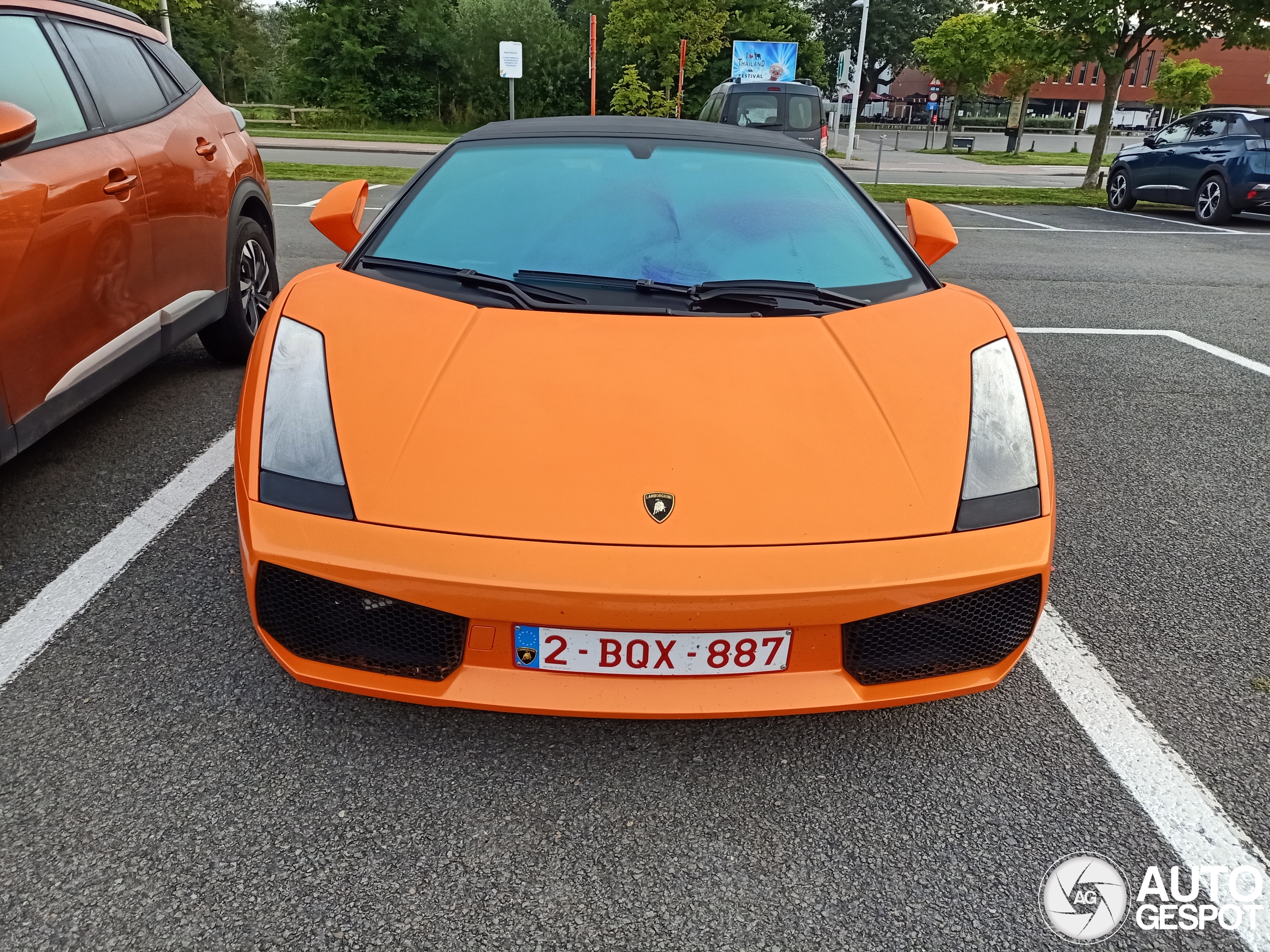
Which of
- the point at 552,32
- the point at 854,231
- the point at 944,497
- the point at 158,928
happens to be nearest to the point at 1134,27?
the point at 854,231

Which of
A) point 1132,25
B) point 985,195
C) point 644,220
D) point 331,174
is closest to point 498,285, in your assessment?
point 644,220

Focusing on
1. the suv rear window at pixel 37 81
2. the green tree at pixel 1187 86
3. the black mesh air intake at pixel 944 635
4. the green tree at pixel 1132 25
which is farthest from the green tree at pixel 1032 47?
the green tree at pixel 1187 86

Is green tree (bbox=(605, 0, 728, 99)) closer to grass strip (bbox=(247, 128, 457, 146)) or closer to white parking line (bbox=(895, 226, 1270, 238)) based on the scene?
grass strip (bbox=(247, 128, 457, 146))

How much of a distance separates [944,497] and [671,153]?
154 centimetres

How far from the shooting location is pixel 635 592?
1.54 m

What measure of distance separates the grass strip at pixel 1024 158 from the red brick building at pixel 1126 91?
26946 millimetres

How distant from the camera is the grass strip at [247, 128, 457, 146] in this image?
26031mm

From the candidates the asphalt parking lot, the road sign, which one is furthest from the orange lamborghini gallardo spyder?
the road sign

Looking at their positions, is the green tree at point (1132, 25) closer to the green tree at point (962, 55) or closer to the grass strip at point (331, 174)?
the grass strip at point (331, 174)

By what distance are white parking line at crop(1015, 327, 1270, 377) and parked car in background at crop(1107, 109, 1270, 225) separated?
7.96 m

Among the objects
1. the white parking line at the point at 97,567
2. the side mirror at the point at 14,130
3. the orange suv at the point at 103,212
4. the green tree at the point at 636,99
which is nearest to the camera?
the white parking line at the point at 97,567

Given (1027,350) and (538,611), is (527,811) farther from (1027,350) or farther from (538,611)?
(1027,350)

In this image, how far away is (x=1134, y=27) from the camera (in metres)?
15.2

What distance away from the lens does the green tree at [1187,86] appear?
44.1m
